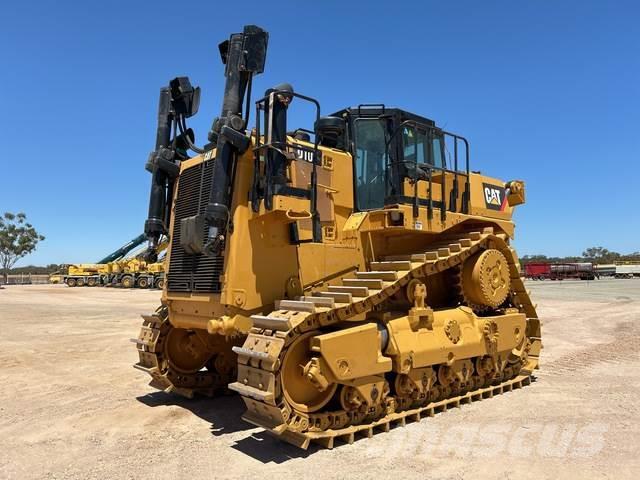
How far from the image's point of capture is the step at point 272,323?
5.41 m

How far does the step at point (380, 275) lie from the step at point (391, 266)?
277 mm

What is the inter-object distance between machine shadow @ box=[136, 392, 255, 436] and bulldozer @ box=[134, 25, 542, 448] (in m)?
0.21

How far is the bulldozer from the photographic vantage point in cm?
588

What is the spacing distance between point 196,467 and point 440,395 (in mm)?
3621

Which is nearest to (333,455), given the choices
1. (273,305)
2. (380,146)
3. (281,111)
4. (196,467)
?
(196,467)

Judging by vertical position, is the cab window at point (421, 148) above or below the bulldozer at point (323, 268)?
above

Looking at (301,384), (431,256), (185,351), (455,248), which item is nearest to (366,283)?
(431,256)

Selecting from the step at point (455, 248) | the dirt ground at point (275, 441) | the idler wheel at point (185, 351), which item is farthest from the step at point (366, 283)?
the idler wheel at point (185, 351)

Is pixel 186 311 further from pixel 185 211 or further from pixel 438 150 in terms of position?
pixel 438 150

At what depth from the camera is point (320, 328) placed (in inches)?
240

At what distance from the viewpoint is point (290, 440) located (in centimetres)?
554

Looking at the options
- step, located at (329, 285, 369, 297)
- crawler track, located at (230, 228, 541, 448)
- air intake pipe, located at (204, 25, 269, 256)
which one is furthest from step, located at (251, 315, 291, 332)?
step, located at (329, 285, 369, 297)

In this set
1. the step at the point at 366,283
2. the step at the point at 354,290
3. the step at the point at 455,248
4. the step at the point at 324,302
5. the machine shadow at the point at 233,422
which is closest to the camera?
the machine shadow at the point at 233,422

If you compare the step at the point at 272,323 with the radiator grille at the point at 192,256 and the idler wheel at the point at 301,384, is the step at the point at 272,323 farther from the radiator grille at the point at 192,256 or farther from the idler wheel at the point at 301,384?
the radiator grille at the point at 192,256
